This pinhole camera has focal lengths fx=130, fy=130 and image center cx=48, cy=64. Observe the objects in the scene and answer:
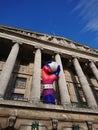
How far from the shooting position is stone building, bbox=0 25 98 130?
10508mm

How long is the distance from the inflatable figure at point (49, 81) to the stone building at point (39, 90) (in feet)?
2.17

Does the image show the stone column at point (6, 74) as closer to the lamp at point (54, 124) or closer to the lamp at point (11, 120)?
the lamp at point (11, 120)

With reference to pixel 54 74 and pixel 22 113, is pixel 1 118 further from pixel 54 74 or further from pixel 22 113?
pixel 54 74

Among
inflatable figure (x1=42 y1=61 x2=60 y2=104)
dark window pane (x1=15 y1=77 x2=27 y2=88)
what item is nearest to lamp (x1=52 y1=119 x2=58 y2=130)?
inflatable figure (x1=42 y1=61 x2=60 y2=104)

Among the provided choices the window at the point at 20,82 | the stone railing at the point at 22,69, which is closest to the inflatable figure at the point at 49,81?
the window at the point at 20,82

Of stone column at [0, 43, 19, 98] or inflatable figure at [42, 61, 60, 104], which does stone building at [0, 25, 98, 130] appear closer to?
stone column at [0, 43, 19, 98]

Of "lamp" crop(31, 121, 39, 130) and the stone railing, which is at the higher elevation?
the stone railing

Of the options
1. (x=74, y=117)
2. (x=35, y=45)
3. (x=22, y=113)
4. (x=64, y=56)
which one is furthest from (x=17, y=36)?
(x=74, y=117)

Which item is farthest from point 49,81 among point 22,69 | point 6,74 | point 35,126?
point 22,69

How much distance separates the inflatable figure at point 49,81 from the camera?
13.2 m

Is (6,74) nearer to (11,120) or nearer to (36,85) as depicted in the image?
(36,85)

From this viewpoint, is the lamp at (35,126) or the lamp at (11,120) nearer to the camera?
the lamp at (11,120)

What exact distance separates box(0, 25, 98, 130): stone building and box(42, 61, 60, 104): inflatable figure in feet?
2.17

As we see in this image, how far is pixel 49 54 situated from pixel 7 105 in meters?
13.5
